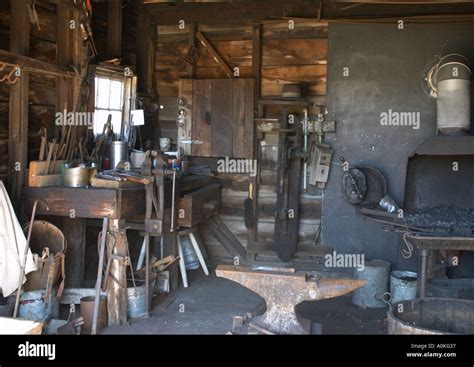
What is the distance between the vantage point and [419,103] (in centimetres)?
645

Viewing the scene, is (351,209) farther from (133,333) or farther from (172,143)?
(133,333)

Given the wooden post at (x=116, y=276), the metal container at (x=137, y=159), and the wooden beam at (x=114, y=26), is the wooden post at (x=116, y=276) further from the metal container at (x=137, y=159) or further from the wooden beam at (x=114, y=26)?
the wooden beam at (x=114, y=26)

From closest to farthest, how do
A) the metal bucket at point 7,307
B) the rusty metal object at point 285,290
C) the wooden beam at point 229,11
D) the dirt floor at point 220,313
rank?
the rusty metal object at point 285,290 → the metal bucket at point 7,307 → the dirt floor at point 220,313 → the wooden beam at point 229,11

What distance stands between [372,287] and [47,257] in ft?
10.1

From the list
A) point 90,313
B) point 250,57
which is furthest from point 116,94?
point 90,313

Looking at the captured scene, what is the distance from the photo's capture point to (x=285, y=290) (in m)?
4.20

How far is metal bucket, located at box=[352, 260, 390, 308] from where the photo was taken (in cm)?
600

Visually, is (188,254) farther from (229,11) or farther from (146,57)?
(229,11)

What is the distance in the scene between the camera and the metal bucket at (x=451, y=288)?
18.3 ft

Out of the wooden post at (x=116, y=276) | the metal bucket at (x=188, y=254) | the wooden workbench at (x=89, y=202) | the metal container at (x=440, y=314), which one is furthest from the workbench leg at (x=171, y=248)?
the metal container at (x=440, y=314)

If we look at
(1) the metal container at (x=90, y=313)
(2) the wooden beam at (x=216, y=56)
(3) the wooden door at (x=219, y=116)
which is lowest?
(1) the metal container at (x=90, y=313)

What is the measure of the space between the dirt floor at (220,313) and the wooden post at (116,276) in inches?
4.7
